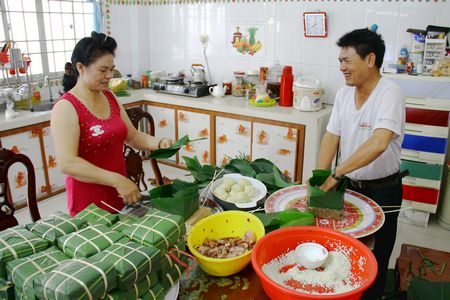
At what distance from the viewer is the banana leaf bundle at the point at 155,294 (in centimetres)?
97

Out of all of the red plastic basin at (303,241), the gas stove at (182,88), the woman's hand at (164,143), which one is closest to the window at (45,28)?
the gas stove at (182,88)

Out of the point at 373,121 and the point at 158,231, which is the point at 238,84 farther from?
the point at 158,231

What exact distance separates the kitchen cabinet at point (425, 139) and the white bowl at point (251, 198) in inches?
74.1

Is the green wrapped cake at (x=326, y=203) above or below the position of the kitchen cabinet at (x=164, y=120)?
above

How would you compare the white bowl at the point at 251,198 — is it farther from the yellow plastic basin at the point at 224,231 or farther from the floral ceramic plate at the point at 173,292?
the floral ceramic plate at the point at 173,292

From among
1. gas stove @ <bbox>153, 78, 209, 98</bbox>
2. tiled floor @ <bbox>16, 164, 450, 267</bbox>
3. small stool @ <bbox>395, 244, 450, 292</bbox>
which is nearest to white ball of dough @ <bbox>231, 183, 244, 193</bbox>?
small stool @ <bbox>395, 244, 450, 292</bbox>

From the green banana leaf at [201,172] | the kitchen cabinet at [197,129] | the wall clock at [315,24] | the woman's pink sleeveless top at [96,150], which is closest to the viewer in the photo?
the woman's pink sleeveless top at [96,150]

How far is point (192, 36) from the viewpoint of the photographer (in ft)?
14.5

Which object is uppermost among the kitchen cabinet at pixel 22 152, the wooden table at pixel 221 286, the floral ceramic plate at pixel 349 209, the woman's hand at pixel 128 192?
the woman's hand at pixel 128 192

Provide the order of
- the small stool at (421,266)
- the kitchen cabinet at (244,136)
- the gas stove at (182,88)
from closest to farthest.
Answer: the small stool at (421,266) < the kitchen cabinet at (244,136) < the gas stove at (182,88)

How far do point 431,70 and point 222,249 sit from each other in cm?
264

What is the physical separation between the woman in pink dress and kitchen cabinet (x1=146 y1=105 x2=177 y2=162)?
2286 millimetres

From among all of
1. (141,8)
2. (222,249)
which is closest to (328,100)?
(141,8)

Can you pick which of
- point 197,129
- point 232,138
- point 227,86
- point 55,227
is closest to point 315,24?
point 227,86
